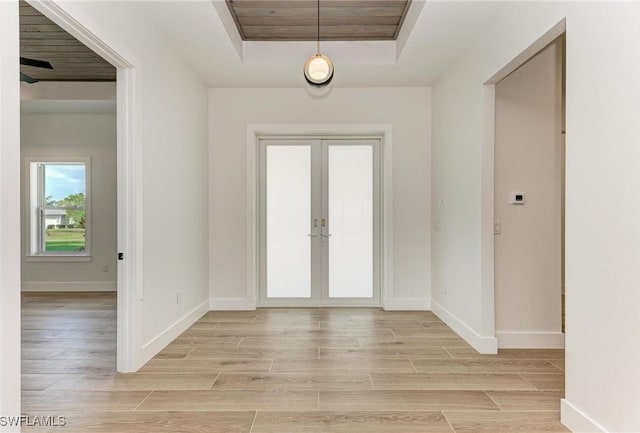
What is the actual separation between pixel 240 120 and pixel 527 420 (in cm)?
411

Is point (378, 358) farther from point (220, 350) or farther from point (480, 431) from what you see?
point (220, 350)

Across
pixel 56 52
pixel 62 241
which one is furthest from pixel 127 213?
pixel 62 241

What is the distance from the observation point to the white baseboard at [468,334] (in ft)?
10.2

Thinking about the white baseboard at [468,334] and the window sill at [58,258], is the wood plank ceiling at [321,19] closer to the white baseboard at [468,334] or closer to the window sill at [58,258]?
the white baseboard at [468,334]

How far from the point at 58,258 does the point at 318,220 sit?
4.47 m

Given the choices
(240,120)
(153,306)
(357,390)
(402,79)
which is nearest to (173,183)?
(153,306)

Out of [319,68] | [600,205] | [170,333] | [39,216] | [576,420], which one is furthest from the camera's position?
[39,216]

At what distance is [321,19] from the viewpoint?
3.45 m

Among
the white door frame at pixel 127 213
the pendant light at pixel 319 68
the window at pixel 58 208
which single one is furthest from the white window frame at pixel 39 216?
the pendant light at pixel 319 68

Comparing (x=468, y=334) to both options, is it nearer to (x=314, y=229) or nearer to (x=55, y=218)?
(x=314, y=229)

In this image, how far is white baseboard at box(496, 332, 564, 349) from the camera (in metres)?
3.23

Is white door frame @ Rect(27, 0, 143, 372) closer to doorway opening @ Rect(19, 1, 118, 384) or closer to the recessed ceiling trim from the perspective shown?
the recessed ceiling trim

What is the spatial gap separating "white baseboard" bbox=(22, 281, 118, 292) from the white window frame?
1.23 ft

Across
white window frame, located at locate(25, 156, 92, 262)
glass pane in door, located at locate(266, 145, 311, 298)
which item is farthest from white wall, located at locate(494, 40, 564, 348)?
white window frame, located at locate(25, 156, 92, 262)
